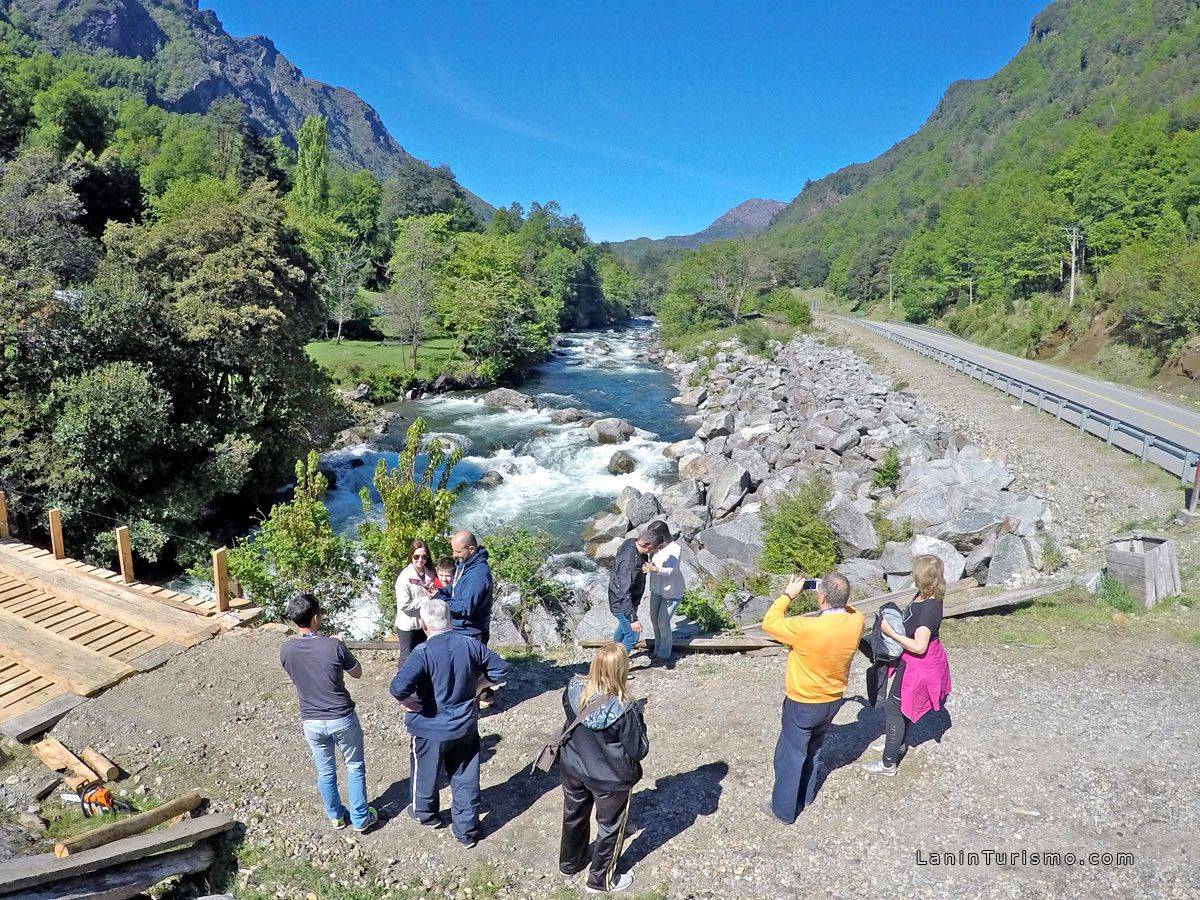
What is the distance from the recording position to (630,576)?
7.52 metres

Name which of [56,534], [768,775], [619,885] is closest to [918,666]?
[768,775]

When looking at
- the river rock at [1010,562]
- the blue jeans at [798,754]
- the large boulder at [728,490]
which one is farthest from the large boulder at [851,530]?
the blue jeans at [798,754]

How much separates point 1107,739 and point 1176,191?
4804 cm

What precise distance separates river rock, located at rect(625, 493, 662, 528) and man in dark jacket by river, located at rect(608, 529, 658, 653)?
11.0 metres

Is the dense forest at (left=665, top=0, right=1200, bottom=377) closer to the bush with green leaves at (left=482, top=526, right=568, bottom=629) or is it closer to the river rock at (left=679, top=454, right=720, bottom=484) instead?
the river rock at (left=679, top=454, right=720, bottom=484)

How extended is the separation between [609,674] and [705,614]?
22.6 feet

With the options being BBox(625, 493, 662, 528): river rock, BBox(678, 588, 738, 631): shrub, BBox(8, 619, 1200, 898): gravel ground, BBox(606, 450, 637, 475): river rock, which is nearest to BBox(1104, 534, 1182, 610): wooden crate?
BBox(8, 619, 1200, 898): gravel ground

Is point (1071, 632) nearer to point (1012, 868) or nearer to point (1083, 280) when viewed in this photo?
point (1012, 868)

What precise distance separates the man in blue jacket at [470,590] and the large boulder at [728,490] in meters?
13.1

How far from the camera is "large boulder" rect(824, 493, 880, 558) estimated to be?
14016 mm

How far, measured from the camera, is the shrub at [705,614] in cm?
1096

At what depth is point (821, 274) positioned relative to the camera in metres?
129

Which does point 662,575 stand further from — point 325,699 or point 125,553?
point 125,553

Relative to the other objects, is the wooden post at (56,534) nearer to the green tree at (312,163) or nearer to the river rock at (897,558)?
the river rock at (897,558)
